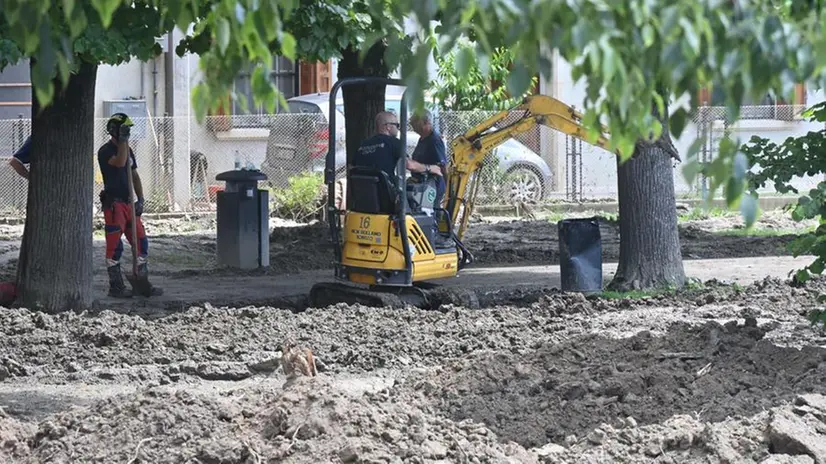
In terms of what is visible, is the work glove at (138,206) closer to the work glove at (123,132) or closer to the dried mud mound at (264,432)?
the work glove at (123,132)

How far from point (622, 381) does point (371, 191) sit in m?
4.75

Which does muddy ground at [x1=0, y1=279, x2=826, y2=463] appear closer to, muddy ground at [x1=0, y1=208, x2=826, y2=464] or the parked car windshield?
muddy ground at [x1=0, y1=208, x2=826, y2=464]

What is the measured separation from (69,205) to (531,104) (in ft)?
16.2

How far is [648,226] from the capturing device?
1328 cm

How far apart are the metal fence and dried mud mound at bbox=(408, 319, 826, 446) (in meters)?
12.2

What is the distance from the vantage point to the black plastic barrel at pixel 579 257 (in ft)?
43.9

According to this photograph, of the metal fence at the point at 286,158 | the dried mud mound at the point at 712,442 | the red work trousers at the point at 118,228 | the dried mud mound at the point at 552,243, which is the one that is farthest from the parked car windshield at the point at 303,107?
the dried mud mound at the point at 712,442

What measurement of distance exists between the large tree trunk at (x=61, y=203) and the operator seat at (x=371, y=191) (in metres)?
2.44

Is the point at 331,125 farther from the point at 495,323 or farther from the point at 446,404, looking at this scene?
the point at 446,404

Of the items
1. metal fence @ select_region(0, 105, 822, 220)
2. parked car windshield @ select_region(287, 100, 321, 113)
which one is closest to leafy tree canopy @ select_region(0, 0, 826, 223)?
metal fence @ select_region(0, 105, 822, 220)

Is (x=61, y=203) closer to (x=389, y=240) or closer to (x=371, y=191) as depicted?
(x=371, y=191)

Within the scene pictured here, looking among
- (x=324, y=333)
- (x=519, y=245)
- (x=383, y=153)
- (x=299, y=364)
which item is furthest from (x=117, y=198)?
(x=519, y=245)

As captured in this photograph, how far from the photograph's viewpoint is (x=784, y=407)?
24.1 ft

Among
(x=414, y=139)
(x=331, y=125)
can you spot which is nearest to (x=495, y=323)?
(x=331, y=125)
